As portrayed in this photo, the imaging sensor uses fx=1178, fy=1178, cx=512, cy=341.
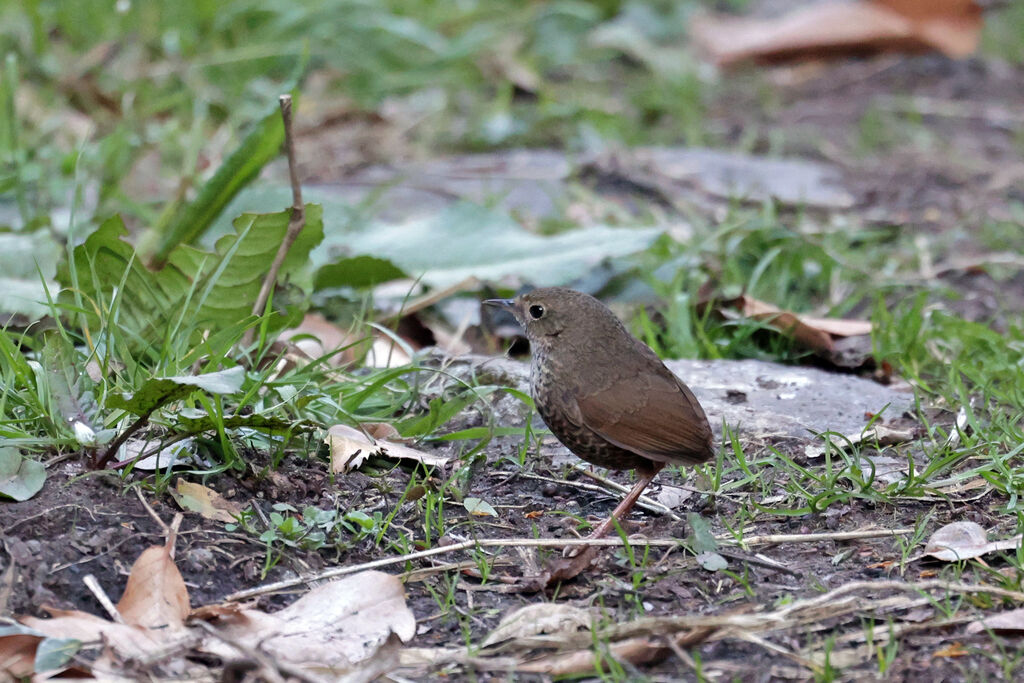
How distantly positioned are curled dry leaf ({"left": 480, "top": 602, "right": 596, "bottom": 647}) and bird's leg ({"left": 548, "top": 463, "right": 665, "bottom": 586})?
15 cm

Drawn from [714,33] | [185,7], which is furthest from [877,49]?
[185,7]

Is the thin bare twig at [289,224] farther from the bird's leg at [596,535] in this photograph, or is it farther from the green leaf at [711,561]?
the green leaf at [711,561]

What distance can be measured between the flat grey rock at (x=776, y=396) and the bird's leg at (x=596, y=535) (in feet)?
1.60

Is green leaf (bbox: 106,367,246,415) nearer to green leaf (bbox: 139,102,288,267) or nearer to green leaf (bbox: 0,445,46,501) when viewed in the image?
green leaf (bbox: 0,445,46,501)

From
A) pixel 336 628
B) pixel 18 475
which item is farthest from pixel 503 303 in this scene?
pixel 18 475

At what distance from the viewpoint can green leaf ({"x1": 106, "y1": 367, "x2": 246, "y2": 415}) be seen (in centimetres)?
296

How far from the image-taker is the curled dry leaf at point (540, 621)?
8.98 feet

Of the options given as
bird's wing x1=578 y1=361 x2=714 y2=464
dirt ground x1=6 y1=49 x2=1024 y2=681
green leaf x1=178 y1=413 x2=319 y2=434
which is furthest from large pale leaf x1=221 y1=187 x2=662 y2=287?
green leaf x1=178 y1=413 x2=319 y2=434

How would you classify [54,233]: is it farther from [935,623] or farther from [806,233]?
[935,623]

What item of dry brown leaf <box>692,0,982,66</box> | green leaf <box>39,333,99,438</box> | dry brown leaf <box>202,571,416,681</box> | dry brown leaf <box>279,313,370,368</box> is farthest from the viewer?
dry brown leaf <box>692,0,982,66</box>

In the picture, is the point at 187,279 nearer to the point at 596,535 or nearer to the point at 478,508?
the point at 478,508

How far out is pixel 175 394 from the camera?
3.06 m

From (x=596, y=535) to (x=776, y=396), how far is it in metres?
1.28

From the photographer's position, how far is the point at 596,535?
127 inches
